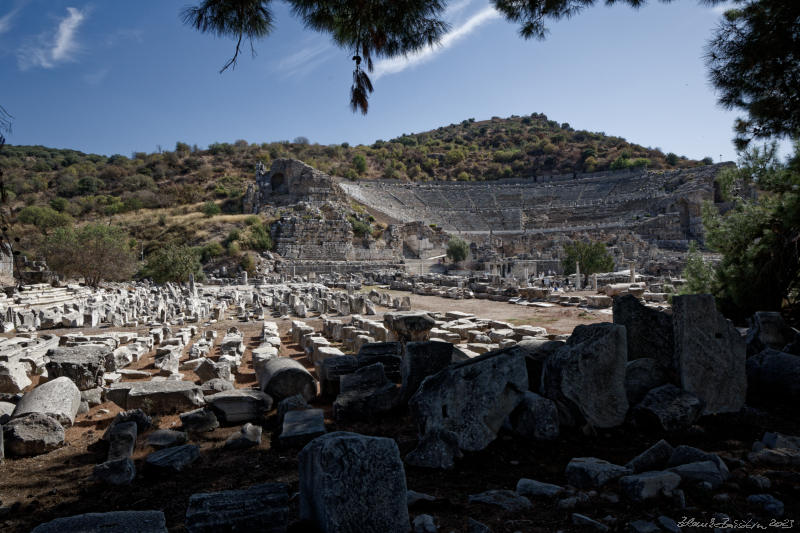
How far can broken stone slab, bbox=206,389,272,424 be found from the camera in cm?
496

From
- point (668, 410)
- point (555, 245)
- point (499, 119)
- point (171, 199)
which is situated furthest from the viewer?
point (499, 119)

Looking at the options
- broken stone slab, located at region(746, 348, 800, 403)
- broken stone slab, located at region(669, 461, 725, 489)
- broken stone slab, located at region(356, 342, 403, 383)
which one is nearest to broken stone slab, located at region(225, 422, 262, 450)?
broken stone slab, located at region(356, 342, 403, 383)

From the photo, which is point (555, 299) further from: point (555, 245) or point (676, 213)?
point (676, 213)

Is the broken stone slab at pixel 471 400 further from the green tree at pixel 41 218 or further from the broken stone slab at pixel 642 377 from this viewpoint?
the green tree at pixel 41 218

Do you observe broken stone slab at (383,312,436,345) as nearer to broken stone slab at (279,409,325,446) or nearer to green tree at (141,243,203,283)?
broken stone slab at (279,409,325,446)

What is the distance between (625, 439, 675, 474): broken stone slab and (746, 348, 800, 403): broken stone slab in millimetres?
2501

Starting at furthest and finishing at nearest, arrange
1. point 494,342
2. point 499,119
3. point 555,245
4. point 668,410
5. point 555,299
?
point 499,119, point 555,245, point 555,299, point 494,342, point 668,410

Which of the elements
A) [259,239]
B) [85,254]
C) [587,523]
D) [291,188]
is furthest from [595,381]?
[291,188]

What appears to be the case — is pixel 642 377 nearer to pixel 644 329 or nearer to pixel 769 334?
pixel 644 329

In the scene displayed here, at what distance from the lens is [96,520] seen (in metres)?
2.36

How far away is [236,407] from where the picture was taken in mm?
4984

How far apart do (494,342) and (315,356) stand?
338 centimetres

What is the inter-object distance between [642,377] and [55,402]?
624cm

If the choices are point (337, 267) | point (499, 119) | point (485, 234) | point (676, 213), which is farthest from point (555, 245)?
point (499, 119)
